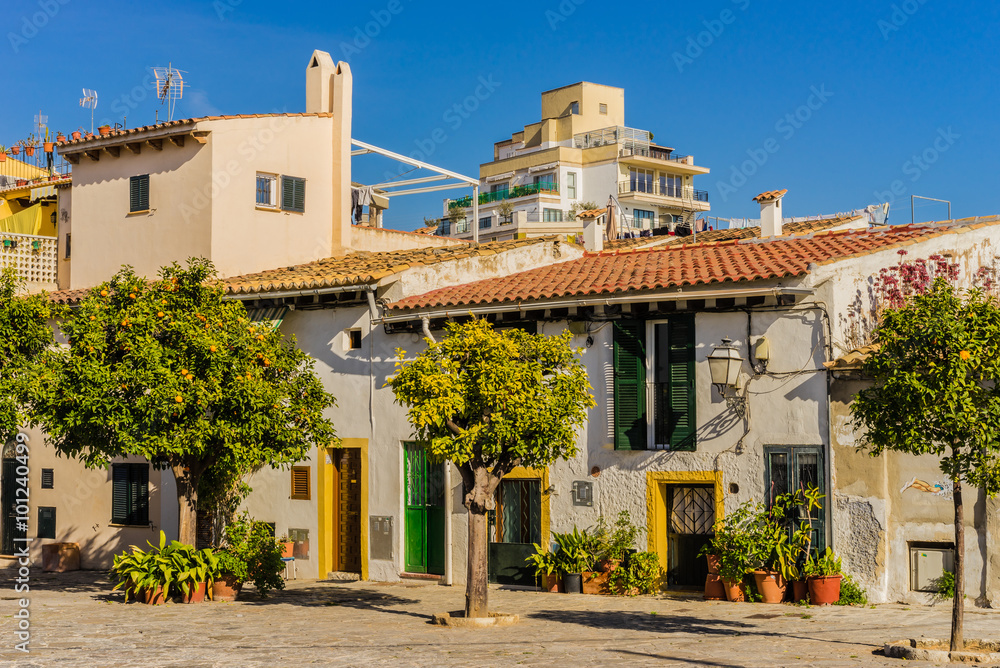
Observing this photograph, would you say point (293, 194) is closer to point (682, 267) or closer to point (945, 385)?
point (682, 267)

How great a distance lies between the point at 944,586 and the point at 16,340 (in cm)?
1359

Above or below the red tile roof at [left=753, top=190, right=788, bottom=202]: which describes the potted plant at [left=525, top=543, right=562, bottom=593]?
below

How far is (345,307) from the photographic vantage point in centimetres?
1850

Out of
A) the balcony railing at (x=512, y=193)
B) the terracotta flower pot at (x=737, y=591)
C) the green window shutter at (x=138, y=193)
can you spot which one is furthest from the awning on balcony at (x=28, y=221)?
the balcony railing at (x=512, y=193)

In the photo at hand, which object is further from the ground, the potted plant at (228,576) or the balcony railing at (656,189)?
the balcony railing at (656,189)

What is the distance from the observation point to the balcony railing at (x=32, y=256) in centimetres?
2434

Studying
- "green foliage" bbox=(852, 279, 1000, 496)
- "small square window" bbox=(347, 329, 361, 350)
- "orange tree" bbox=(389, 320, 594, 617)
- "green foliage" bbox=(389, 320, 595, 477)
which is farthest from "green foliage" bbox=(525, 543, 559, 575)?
"green foliage" bbox=(852, 279, 1000, 496)

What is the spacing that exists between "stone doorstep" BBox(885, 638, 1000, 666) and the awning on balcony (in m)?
22.5

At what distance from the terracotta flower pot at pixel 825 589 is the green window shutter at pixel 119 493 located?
1293 centimetres

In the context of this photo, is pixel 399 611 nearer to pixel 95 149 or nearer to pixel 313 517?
pixel 313 517

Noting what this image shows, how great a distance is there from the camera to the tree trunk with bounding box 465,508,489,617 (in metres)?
13.0

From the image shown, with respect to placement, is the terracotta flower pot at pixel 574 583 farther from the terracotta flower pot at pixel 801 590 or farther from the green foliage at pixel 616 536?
the terracotta flower pot at pixel 801 590

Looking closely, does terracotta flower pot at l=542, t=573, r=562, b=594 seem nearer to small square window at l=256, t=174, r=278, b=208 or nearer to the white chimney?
the white chimney

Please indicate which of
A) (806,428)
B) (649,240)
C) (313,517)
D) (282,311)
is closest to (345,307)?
(282,311)
